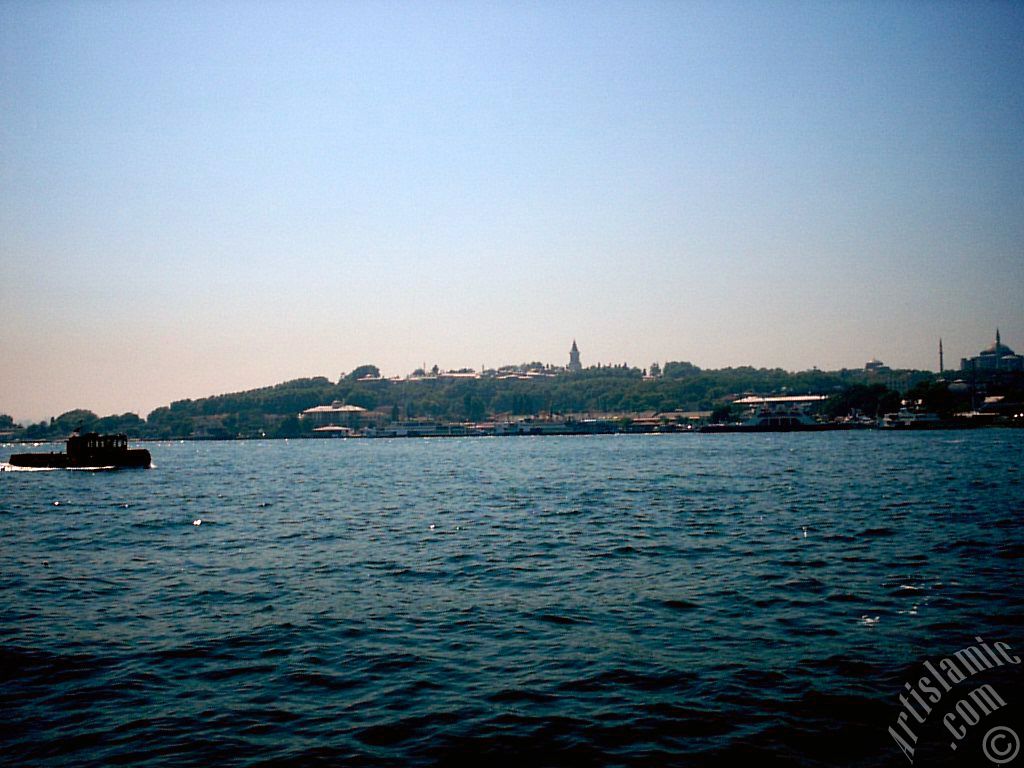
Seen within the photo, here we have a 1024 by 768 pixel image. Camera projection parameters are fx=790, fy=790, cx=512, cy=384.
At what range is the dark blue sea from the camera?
36.4ft

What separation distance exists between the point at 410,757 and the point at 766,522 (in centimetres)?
2494

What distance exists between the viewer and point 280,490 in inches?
2299

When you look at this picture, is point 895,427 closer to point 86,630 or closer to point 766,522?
point 766,522

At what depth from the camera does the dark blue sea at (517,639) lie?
436 inches

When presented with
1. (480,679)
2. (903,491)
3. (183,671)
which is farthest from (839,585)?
(903,491)

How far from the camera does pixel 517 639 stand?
15.9 m
